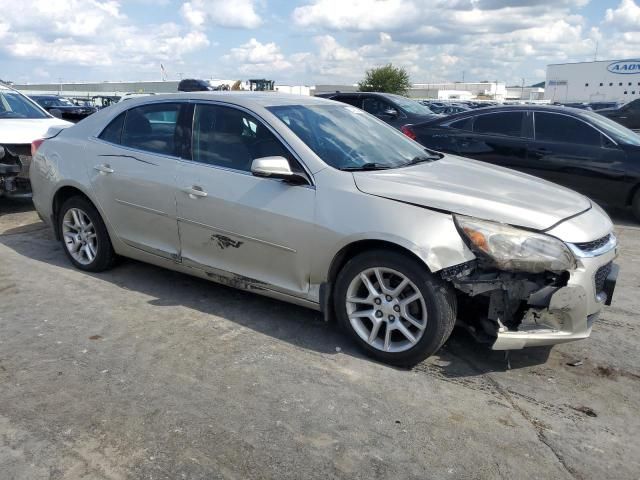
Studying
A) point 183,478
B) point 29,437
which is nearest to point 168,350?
point 29,437

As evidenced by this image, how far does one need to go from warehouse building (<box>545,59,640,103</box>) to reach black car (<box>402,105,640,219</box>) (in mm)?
89655

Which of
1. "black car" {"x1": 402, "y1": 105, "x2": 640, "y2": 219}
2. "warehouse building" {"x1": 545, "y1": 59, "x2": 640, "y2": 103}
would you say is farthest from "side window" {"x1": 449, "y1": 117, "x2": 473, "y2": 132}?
"warehouse building" {"x1": 545, "y1": 59, "x2": 640, "y2": 103}

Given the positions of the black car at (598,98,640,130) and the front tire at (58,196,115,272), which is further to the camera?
the black car at (598,98,640,130)

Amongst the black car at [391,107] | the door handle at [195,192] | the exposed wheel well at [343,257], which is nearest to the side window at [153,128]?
the door handle at [195,192]

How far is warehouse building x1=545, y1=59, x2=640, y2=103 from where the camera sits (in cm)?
8988

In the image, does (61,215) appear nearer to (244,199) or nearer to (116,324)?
(116,324)

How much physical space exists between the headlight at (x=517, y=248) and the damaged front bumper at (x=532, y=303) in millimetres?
76

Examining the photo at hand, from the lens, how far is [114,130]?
5.00 m

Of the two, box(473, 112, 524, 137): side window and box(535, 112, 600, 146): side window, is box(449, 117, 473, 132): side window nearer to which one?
box(473, 112, 524, 137): side window

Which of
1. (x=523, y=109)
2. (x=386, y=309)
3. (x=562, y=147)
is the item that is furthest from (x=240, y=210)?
(x=523, y=109)

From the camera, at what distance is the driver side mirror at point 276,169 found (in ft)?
12.1

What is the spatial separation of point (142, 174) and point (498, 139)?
538 centimetres

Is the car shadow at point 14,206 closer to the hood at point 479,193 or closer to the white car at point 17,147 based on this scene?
the white car at point 17,147

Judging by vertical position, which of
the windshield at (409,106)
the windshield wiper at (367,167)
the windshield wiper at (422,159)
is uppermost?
the windshield at (409,106)
